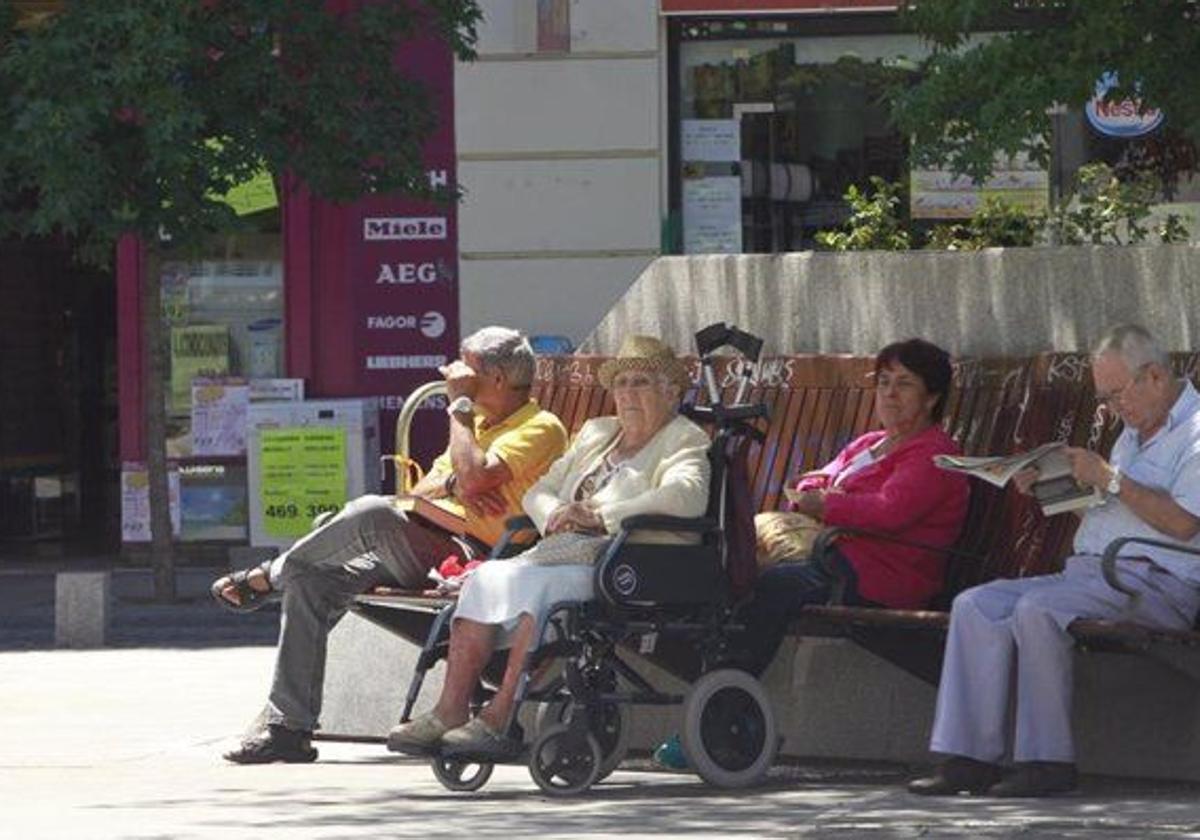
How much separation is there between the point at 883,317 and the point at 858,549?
1315 mm

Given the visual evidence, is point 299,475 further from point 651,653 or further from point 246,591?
point 651,653

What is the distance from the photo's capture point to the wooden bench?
938cm

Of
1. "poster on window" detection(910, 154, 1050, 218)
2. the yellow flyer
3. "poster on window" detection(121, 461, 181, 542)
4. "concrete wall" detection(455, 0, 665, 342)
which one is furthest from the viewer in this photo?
"poster on window" detection(121, 461, 181, 542)

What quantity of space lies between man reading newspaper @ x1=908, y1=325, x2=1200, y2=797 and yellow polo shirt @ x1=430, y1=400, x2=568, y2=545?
177 centimetres

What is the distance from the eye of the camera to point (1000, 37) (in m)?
10.9

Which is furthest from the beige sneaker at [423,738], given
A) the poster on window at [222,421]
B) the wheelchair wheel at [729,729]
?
the poster on window at [222,421]

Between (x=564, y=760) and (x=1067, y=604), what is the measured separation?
1.48 m

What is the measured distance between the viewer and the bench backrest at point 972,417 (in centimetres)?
973

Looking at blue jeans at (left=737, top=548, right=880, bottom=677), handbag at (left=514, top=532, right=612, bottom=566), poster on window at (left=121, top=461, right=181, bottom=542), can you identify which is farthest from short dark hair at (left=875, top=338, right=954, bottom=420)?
poster on window at (left=121, top=461, right=181, bottom=542)

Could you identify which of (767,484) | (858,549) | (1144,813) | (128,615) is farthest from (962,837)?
(128,615)

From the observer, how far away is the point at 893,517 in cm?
952

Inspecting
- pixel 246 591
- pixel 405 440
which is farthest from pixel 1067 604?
pixel 405 440

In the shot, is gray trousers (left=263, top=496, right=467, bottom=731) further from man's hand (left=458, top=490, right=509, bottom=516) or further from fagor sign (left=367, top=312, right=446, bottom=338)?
fagor sign (left=367, top=312, right=446, bottom=338)

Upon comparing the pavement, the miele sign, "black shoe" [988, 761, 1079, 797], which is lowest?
the pavement
